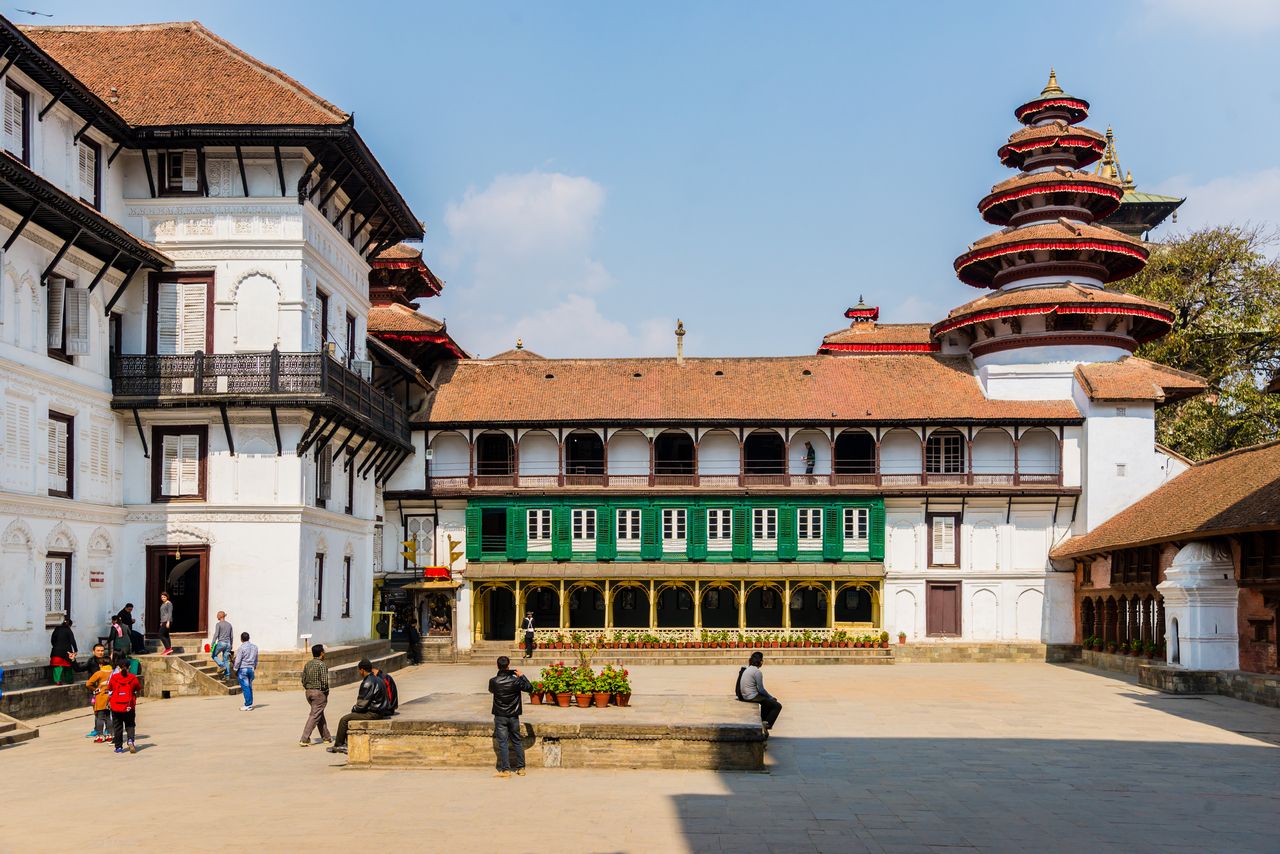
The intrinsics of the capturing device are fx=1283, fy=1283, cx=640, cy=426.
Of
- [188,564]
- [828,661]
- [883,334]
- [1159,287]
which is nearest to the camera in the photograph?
[188,564]

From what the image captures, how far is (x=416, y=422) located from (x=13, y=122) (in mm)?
18316

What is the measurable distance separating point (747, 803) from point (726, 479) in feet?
88.9

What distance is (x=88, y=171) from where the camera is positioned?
27.0 m

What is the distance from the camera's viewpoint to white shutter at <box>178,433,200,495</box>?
2870cm

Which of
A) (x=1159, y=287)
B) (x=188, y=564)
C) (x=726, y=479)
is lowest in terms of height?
(x=188, y=564)

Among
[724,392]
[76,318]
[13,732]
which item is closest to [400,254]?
[724,392]

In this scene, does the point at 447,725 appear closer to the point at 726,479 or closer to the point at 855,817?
the point at 855,817

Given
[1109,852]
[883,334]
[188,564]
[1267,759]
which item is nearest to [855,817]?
[1109,852]

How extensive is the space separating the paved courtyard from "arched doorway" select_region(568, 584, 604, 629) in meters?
21.2

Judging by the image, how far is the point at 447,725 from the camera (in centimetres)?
1642

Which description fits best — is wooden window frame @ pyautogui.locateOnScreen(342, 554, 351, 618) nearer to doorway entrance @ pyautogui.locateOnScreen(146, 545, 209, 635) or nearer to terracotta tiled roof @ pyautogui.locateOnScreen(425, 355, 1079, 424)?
doorway entrance @ pyautogui.locateOnScreen(146, 545, 209, 635)

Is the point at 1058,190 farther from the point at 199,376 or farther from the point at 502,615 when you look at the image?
the point at 199,376

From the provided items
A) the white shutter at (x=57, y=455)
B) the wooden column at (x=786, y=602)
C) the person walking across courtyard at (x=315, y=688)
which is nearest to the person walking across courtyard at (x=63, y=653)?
the white shutter at (x=57, y=455)

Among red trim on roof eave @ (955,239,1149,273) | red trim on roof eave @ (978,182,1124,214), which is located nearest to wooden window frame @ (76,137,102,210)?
red trim on roof eave @ (955,239,1149,273)
